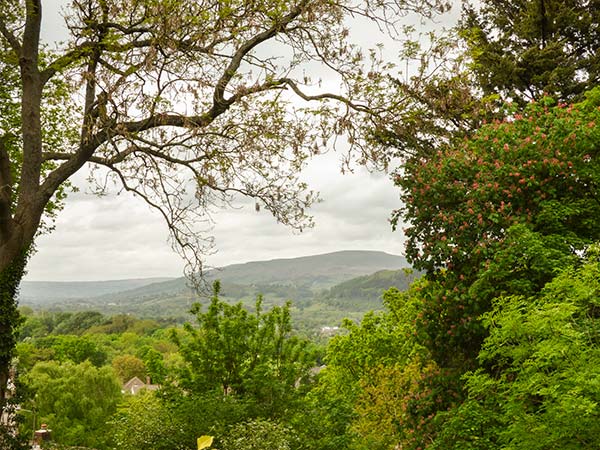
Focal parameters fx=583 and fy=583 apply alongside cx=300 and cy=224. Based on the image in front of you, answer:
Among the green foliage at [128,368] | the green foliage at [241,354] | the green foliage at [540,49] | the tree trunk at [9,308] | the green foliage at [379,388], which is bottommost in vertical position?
the green foliage at [128,368]

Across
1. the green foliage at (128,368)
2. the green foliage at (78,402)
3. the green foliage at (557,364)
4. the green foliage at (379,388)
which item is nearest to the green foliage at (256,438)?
the green foliage at (379,388)

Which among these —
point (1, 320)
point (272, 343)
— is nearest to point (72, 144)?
point (1, 320)

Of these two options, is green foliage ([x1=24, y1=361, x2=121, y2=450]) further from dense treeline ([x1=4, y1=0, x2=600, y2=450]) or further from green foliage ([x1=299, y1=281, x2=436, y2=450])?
dense treeline ([x1=4, y1=0, x2=600, y2=450])

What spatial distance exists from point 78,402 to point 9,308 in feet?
102

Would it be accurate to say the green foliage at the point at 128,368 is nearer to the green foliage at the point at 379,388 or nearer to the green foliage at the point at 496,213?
the green foliage at the point at 379,388

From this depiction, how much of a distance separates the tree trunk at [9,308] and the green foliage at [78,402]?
2834 centimetres

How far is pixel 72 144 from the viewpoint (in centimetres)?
1339

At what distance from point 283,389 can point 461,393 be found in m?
4.12

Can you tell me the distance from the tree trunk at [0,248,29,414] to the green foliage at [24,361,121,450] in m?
28.3

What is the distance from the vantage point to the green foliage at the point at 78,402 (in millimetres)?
36969

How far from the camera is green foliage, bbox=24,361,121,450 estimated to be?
37.0 meters

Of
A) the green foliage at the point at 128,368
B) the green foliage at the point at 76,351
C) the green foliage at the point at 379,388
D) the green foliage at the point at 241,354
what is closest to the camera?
the green foliage at the point at 379,388

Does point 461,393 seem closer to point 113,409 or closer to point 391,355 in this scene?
point 391,355

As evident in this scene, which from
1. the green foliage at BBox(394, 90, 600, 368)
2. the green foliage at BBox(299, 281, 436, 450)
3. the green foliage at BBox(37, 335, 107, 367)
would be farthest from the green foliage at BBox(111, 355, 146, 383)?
the green foliage at BBox(394, 90, 600, 368)
